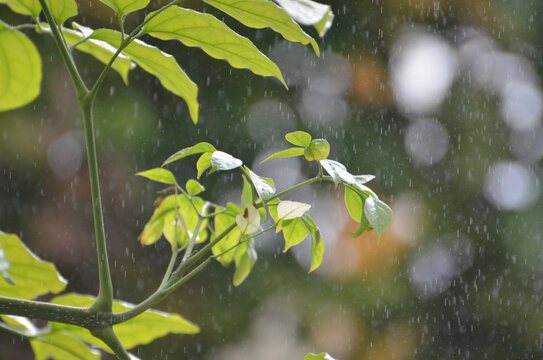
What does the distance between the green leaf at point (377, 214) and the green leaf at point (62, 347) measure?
0.16 meters

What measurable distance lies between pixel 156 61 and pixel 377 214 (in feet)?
0.46

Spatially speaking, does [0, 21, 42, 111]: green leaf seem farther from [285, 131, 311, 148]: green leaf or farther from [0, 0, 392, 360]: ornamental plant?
[285, 131, 311, 148]: green leaf

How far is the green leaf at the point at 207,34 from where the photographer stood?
0.29 meters

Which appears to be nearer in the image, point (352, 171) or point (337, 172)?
point (337, 172)

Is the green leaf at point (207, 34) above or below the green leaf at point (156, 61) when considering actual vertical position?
above

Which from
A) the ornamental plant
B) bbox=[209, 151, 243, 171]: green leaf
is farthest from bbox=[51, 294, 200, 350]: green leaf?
bbox=[209, 151, 243, 171]: green leaf

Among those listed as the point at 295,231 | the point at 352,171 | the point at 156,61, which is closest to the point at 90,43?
the point at 156,61

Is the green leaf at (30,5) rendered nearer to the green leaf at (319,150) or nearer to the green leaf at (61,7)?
the green leaf at (61,7)

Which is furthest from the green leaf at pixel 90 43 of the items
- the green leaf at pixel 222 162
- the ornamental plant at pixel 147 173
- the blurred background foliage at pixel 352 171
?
the blurred background foliage at pixel 352 171

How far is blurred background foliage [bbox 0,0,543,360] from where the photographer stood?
138cm

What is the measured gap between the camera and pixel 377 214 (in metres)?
0.29

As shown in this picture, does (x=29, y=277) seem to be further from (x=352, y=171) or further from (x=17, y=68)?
(x=352, y=171)

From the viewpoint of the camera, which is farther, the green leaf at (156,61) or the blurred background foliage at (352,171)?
the blurred background foliage at (352,171)

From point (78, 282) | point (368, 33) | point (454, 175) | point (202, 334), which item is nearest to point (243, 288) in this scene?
point (202, 334)
